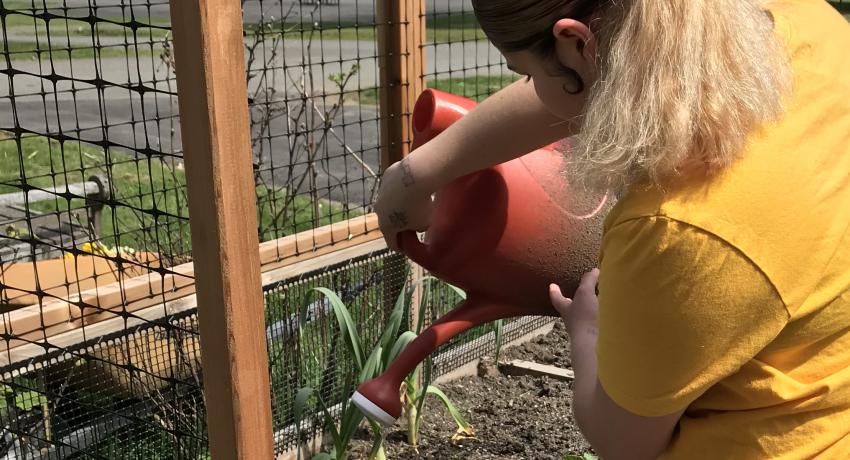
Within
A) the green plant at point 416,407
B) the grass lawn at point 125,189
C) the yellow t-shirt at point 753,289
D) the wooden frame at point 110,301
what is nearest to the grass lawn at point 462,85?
the grass lawn at point 125,189

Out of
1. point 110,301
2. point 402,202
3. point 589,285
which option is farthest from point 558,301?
point 110,301

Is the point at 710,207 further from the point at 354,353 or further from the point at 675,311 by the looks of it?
the point at 354,353

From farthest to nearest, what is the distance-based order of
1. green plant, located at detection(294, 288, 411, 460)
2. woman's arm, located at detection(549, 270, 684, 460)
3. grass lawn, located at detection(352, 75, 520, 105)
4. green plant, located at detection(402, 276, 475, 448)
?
1. grass lawn, located at detection(352, 75, 520, 105)
2. green plant, located at detection(402, 276, 475, 448)
3. green plant, located at detection(294, 288, 411, 460)
4. woman's arm, located at detection(549, 270, 684, 460)

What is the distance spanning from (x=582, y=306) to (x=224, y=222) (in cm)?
A: 52

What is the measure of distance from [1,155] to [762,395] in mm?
5937

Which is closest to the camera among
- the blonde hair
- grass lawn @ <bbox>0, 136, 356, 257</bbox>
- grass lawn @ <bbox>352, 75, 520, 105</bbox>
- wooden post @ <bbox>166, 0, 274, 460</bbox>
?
the blonde hair

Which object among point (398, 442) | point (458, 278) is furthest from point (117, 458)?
point (458, 278)

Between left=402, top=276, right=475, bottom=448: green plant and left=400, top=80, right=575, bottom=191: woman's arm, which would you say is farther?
left=402, top=276, right=475, bottom=448: green plant

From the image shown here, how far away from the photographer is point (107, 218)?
5062 mm

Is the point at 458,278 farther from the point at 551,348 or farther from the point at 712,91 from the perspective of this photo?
the point at 551,348

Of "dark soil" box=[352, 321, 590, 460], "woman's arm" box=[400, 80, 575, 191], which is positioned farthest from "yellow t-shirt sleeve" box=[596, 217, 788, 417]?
"dark soil" box=[352, 321, 590, 460]

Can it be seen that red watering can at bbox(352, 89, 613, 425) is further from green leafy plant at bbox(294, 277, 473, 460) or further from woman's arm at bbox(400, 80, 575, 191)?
green leafy plant at bbox(294, 277, 473, 460)

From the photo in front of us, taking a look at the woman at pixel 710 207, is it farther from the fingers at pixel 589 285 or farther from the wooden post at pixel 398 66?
the wooden post at pixel 398 66

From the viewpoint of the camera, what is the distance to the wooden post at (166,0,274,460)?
1312 millimetres
